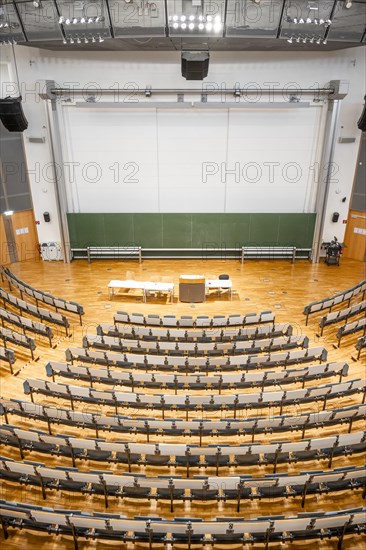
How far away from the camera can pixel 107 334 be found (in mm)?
11719

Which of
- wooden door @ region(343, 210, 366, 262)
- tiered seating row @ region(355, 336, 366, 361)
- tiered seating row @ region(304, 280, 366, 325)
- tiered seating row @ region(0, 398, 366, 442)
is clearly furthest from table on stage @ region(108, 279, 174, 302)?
wooden door @ region(343, 210, 366, 262)

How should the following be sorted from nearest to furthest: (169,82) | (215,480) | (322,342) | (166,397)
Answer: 1. (215,480)
2. (166,397)
3. (322,342)
4. (169,82)

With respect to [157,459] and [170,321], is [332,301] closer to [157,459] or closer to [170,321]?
[170,321]

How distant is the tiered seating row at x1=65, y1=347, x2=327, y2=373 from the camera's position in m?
9.92

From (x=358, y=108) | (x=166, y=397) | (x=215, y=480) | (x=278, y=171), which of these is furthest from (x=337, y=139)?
(x=215, y=480)

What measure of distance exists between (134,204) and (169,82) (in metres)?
4.62

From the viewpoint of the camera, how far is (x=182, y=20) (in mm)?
11422

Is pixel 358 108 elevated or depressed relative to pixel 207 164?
elevated

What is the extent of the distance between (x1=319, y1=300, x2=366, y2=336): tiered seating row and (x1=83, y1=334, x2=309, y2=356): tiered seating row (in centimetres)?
121

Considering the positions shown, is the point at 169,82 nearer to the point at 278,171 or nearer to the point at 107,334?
the point at 278,171

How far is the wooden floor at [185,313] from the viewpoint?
6.93 m

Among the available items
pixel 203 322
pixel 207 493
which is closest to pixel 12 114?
pixel 203 322

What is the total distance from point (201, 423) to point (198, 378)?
1628 mm

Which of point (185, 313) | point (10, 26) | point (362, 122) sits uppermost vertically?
point (10, 26)
